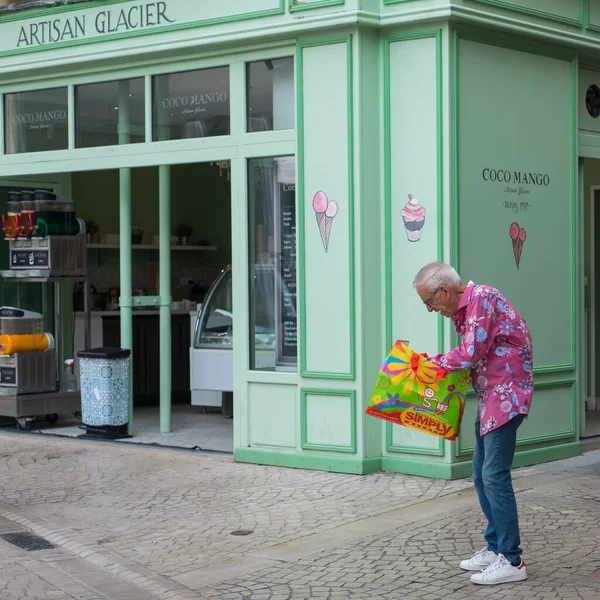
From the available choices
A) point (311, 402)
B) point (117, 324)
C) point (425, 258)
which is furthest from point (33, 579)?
point (117, 324)

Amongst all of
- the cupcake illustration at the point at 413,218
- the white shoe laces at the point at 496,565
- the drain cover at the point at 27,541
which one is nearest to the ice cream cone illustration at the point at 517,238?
the cupcake illustration at the point at 413,218

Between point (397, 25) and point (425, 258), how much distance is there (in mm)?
1844

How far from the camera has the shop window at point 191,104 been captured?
10.2 m

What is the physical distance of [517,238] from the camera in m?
9.48

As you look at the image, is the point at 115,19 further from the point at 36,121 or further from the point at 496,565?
the point at 496,565

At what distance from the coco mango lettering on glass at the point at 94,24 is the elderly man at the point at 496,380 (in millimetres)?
5077

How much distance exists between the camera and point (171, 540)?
734 cm

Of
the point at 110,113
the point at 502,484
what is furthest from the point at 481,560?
the point at 110,113

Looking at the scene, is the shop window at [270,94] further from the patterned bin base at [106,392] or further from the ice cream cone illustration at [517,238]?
the patterned bin base at [106,392]

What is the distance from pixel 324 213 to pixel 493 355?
349cm

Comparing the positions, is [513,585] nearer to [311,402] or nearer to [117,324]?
[311,402]

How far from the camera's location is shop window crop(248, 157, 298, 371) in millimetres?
9781

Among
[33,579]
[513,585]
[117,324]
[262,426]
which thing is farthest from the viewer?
[117,324]

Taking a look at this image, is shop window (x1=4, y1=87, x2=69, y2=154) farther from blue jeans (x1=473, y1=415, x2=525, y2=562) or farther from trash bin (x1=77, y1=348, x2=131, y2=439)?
blue jeans (x1=473, y1=415, x2=525, y2=562)
